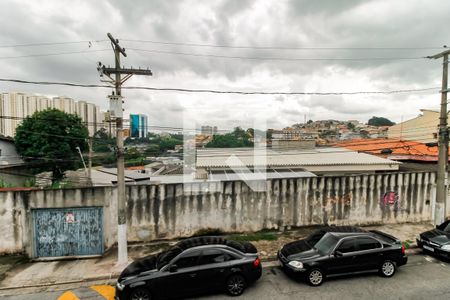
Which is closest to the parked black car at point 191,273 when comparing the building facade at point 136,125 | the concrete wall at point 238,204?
the concrete wall at point 238,204

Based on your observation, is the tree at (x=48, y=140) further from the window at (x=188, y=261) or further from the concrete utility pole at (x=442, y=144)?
the concrete utility pole at (x=442, y=144)

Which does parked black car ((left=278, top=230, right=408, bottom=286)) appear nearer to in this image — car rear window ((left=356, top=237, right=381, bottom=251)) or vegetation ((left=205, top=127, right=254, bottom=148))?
car rear window ((left=356, top=237, right=381, bottom=251))

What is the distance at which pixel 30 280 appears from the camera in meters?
7.30

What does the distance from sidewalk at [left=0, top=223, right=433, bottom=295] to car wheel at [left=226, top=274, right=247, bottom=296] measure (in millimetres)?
2024

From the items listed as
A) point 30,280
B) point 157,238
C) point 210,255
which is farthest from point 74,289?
point 210,255

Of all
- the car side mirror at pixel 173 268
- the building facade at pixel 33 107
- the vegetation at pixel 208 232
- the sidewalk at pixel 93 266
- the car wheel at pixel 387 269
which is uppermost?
the building facade at pixel 33 107

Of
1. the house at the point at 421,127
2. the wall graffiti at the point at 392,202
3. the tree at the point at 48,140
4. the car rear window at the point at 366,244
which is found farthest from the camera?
the house at the point at 421,127

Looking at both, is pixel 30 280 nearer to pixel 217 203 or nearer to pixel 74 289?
pixel 74 289

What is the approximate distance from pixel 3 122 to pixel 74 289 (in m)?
28.4

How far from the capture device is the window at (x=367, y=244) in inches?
275

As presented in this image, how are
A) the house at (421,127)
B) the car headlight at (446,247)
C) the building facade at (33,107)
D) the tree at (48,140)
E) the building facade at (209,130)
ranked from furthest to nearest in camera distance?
the house at (421,127) < the tree at (48,140) < the building facade at (33,107) < the building facade at (209,130) < the car headlight at (446,247)

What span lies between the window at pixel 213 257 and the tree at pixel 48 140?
19.8 metres

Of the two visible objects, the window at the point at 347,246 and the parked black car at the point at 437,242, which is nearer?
the window at the point at 347,246

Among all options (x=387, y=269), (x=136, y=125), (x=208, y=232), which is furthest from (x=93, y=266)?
(x=387, y=269)
